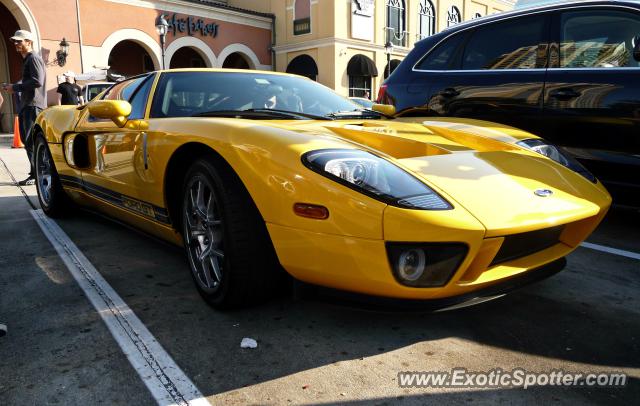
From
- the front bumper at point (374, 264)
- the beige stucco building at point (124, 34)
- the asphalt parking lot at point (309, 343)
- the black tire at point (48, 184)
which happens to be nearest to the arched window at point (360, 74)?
the beige stucco building at point (124, 34)

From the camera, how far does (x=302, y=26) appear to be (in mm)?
23938

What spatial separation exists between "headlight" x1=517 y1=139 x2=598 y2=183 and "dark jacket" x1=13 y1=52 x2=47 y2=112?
5.35m

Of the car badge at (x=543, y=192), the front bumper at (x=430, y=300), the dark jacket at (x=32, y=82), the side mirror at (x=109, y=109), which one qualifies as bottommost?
the front bumper at (x=430, y=300)

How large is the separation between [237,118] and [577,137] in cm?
237

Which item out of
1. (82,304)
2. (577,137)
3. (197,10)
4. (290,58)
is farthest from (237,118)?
(290,58)

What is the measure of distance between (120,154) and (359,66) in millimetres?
22086

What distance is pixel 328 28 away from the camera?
914 inches

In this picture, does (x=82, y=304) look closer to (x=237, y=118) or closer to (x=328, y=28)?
(x=237, y=118)

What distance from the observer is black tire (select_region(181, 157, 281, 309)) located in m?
2.11

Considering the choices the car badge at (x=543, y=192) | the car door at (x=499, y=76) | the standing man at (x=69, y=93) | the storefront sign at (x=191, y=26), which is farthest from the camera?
the storefront sign at (x=191, y=26)

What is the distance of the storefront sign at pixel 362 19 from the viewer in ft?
77.7

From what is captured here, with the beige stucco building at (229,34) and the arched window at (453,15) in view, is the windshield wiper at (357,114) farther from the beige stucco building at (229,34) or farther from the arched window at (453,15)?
the arched window at (453,15)

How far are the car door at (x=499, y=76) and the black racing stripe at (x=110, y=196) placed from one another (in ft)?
8.14

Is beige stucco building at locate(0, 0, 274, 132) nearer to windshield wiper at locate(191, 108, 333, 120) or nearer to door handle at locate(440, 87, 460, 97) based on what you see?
door handle at locate(440, 87, 460, 97)
